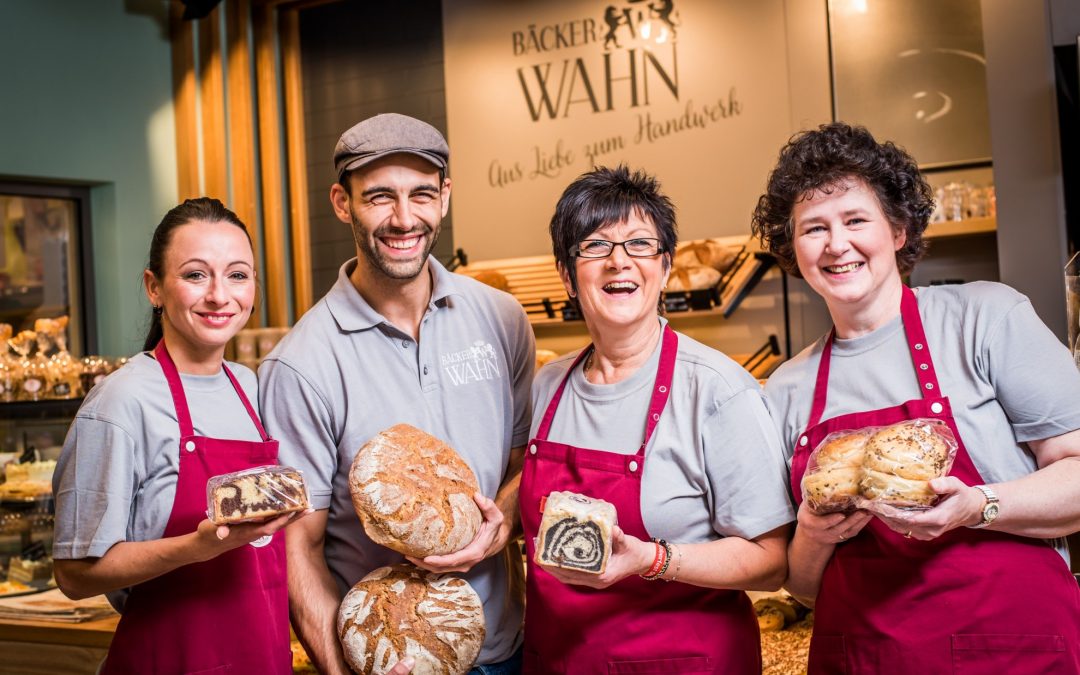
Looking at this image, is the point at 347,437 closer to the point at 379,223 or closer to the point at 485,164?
the point at 379,223

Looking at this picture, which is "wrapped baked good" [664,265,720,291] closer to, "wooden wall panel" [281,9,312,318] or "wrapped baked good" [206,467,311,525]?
"wooden wall panel" [281,9,312,318]

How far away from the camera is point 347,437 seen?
192 cm

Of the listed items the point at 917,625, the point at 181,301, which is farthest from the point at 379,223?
the point at 917,625

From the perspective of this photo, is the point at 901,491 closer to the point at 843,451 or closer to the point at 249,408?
the point at 843,451

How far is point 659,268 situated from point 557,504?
49cm

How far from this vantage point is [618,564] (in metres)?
1.53

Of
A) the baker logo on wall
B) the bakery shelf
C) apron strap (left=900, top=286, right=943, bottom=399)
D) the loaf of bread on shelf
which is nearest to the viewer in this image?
apron strap (left=900, top=286, right=943, bottom=399)

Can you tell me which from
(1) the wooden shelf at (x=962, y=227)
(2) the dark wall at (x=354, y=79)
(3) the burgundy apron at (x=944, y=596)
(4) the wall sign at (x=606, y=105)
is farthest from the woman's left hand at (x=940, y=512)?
(2) the dark wall at (x=354, y=79)

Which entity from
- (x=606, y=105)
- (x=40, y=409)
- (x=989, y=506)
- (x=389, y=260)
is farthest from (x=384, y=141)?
(x=606, y=105)

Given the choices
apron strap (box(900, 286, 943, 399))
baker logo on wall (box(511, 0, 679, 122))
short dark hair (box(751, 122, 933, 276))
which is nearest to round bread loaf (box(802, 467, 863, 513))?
apron strap (box(900, 286, 943, 399))

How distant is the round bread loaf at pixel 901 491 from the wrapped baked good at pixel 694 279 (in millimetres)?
2601

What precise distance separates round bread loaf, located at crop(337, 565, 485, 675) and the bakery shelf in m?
1.93

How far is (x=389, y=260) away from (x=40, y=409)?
194 cm

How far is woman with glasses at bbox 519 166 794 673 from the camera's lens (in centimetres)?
165
